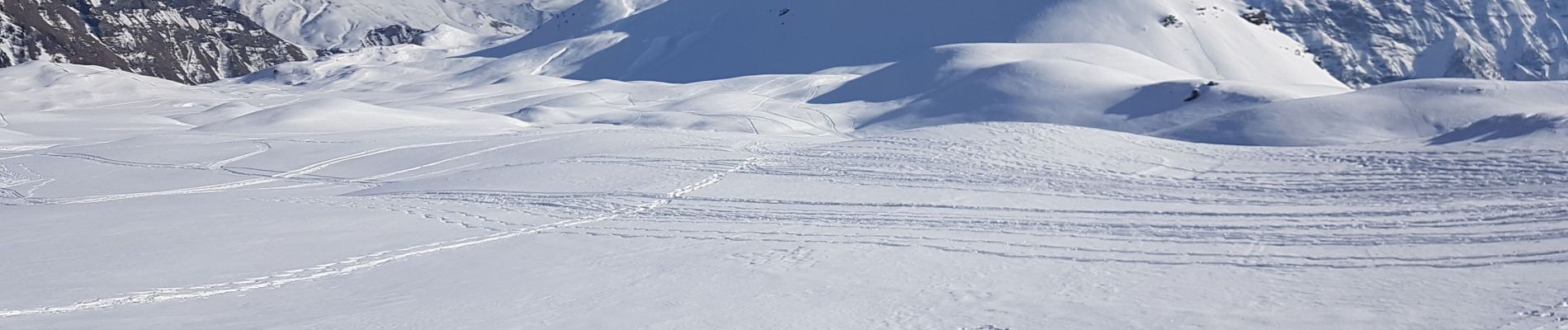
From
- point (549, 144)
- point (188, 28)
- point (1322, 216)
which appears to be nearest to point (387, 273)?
point (1322, 216)

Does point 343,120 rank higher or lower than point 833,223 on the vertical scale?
lower

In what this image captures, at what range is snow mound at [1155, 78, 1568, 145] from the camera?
26.8 metres

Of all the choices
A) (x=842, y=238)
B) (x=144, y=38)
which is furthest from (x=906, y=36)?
(x=144, y=38)

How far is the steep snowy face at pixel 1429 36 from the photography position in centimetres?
7488

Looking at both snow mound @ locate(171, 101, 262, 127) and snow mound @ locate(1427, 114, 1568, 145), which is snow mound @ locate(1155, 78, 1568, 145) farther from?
snow mound @ locate(171, 101, 262, 127)

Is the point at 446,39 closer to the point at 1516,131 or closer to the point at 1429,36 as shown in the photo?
the point at 1429,36

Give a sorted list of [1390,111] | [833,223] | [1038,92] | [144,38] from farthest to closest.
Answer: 1. [144,38]
2. [1038,92]
3. [1390,111]
4. [833,223]

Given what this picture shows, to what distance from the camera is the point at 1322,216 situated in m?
14.0

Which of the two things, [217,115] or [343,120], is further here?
[217,115]

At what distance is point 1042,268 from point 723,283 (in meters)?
3.11

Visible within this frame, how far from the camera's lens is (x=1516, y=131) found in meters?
17.9

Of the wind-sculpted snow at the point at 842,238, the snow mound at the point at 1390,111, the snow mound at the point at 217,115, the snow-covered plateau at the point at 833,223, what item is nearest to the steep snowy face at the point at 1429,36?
the snow-covered plateau at the point at 833,223

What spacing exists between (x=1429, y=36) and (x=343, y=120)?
71421 millimetres

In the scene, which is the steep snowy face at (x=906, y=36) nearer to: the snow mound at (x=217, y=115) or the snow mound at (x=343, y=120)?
the snow mound at (x=217, y=115)
